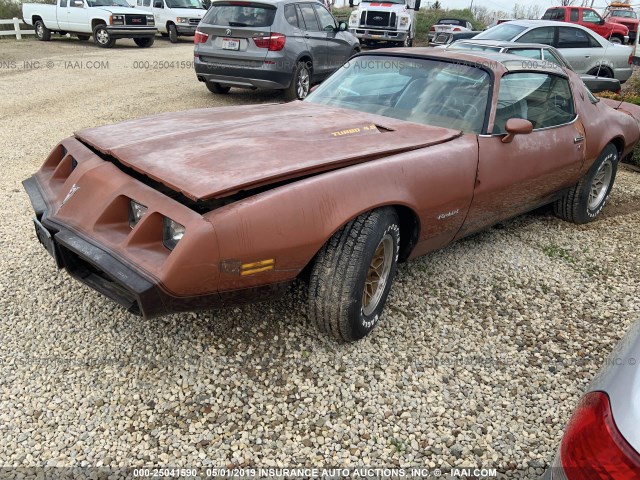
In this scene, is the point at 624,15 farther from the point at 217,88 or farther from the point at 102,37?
the point at 217,88

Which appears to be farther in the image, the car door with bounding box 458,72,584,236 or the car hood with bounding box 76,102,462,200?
the car door with bounding box 458,72,584,236

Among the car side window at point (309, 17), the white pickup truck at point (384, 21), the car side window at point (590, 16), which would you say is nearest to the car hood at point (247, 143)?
the car side window at point (309, 17)

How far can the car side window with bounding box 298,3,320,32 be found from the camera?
28.1 ft

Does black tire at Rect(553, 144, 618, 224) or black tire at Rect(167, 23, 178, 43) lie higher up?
black tire at Rect(167, 23, 178, 43)

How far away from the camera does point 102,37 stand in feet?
53.5

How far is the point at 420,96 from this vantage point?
11.4 ft

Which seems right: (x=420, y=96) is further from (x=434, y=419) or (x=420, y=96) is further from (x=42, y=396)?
(x=42, y=396)

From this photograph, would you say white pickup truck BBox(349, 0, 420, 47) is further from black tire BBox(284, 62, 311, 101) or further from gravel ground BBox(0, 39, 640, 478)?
gravel ground BBox(0, 39, 640, 478)

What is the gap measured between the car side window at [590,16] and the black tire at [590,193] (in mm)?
14454

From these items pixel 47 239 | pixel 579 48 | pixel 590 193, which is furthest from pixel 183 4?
pixel 47 239

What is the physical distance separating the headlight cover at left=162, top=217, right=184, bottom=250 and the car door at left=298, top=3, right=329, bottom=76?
22.9 ft

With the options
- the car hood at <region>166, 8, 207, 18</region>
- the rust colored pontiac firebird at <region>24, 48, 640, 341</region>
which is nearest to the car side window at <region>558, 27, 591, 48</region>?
the rust colored pontiac firebird at <region>24, 48, 640, 341</region>

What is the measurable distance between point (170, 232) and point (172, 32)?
19163mm

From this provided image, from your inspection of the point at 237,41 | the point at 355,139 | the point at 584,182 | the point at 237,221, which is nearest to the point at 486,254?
the point at 584,182
